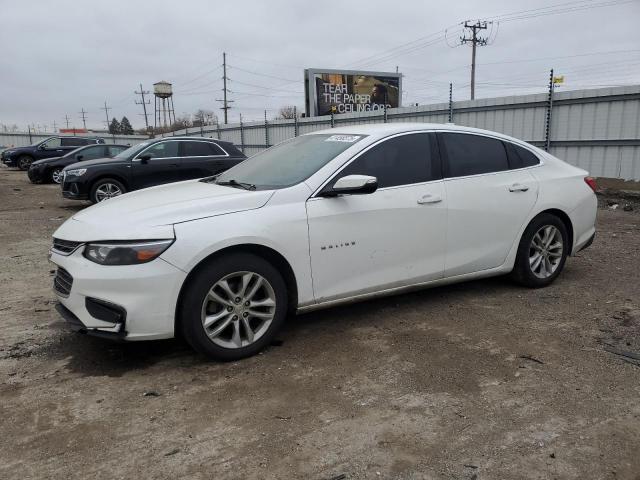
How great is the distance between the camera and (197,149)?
11695 mm

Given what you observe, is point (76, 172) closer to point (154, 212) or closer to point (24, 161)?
point (154, 212)

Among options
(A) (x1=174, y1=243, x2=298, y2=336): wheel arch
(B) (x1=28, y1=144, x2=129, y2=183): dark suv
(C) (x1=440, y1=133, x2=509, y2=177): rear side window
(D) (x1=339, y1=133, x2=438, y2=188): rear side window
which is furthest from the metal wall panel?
(B) (x1=28, y1=144, x2=129, y2=183): dark suv

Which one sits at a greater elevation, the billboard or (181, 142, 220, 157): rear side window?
the billboard

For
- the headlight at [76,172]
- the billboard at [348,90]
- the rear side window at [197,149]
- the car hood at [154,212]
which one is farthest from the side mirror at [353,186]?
the billboard at [348,90]

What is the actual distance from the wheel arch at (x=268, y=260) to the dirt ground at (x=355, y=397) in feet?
1.25

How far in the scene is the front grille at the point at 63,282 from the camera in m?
3.52

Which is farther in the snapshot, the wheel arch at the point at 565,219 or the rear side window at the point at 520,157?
the wheel arch at the point at 565,219

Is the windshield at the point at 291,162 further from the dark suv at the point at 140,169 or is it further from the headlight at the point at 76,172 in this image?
the headlight at the point at 76,172

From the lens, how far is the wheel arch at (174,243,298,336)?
3.43 meters

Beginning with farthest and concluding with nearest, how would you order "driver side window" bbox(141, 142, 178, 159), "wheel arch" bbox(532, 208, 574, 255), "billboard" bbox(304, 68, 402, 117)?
"billboard" bbox(304, 68, 402, 117)
"driver side window" bbox(141, 142, 178, 159)
"wheel arch" bbox(532, 208, 574, 255)

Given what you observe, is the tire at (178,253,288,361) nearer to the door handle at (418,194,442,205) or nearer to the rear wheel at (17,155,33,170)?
the door handle at (418,194,442,205)

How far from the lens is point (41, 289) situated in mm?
5430

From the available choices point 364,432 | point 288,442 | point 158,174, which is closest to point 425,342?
point 364,432

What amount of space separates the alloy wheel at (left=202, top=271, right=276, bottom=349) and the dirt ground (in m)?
0.19
